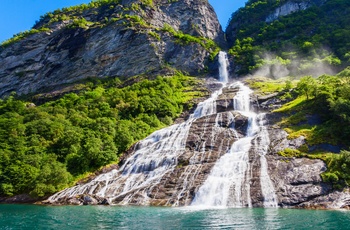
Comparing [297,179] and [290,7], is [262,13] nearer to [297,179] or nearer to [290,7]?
[290,7]

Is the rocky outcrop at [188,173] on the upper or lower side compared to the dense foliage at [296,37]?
lower

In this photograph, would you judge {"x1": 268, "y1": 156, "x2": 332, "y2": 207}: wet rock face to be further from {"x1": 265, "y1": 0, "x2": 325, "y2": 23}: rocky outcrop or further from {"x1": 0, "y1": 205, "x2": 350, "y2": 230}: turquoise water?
{"x1": 265, "y1": 0, "x2": 325, "y2": 23}: rocky outcrop

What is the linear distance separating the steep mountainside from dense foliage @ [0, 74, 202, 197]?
16944 millimetres

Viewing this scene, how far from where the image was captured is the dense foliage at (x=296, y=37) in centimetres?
8481

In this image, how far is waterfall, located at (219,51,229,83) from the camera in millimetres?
86363

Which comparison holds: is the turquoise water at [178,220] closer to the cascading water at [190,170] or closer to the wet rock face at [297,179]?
the wet rock face at [297,179]

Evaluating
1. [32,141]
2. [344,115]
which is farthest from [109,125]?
[344,115]

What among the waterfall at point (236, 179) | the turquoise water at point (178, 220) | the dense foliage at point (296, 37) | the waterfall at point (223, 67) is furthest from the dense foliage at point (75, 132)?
the dense foliage at point (296, 37)

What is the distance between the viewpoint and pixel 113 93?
2798 inches

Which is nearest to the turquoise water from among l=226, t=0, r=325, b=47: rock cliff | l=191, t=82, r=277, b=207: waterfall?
l=191, t=82, r=277, b=207: waterfall

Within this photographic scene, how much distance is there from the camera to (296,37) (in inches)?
3834

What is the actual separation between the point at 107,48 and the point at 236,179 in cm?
7173

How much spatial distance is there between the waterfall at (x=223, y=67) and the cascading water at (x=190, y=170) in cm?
3528

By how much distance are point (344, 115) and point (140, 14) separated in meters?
82.2
